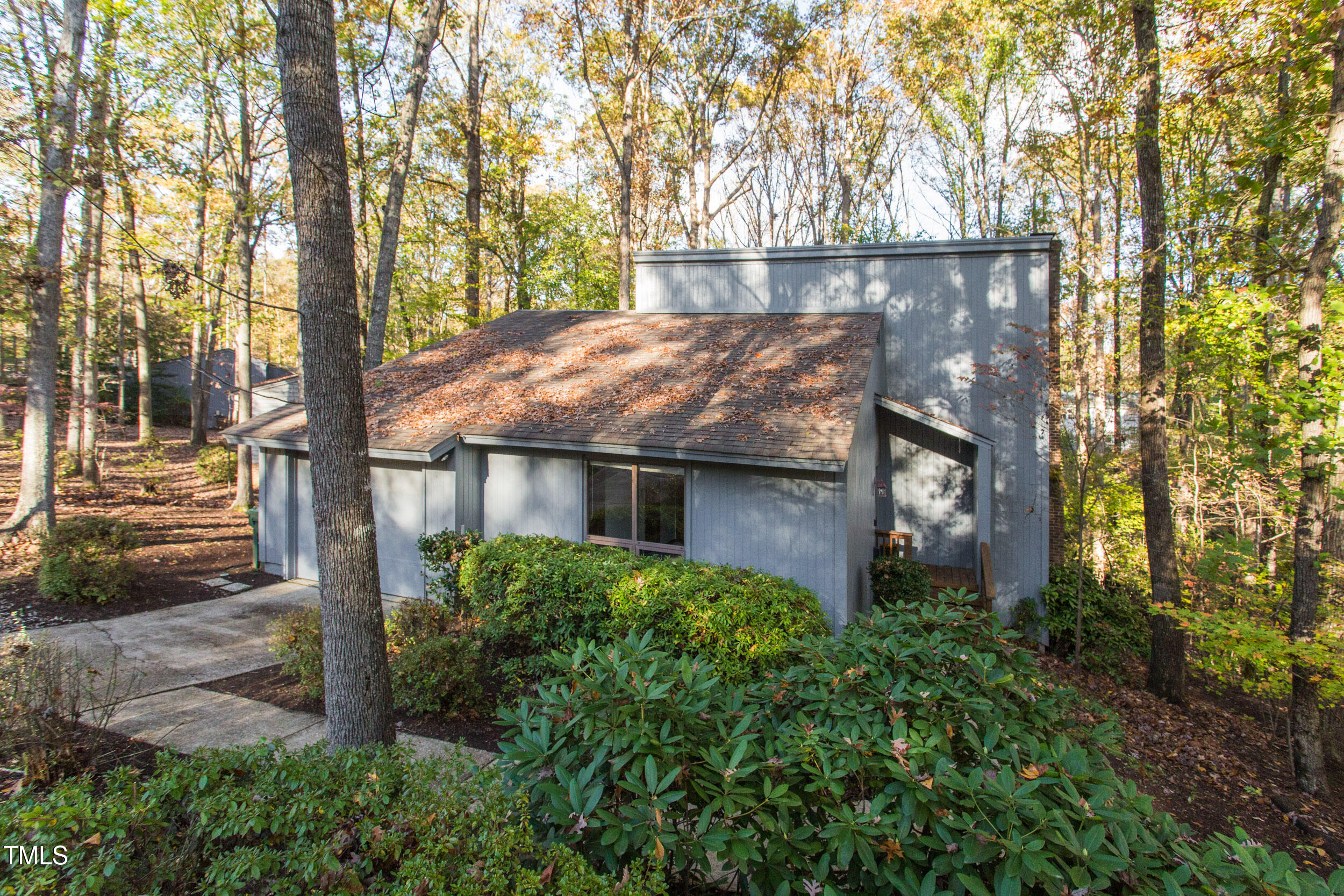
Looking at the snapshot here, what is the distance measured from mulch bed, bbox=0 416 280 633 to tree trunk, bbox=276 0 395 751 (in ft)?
21.7

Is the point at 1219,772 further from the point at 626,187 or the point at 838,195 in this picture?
the point at 838,195

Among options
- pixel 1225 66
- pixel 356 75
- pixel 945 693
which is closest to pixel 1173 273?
pixel 1225 66

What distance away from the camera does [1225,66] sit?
805cm

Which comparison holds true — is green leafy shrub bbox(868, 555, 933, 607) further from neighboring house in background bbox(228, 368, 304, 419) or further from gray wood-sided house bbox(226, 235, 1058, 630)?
neighboring house in background bbox(228, 368, 304, 419)

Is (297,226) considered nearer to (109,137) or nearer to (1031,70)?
(109,137)

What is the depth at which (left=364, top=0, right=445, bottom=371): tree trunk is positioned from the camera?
448 inches

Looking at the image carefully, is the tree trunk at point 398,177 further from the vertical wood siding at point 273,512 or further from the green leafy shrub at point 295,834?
the green leafy shrub at point 295,834

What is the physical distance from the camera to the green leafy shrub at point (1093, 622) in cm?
1008

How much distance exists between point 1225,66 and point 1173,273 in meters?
6.79

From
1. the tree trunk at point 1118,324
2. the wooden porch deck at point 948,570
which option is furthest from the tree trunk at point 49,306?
the tree trunk at point 1118,324

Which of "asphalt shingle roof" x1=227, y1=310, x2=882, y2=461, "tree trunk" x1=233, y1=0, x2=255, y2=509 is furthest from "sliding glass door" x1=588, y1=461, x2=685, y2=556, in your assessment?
"tree trunk" x1=233, y1=0, x2=255, y2=509

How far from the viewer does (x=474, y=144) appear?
676 inches

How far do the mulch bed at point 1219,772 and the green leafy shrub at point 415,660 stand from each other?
5.62 meters

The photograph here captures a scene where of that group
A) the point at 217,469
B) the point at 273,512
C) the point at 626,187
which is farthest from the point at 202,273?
the point at 626,187
